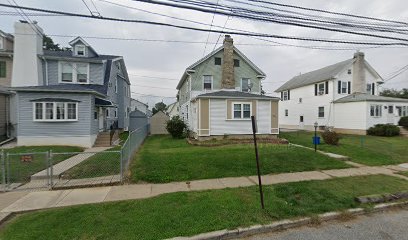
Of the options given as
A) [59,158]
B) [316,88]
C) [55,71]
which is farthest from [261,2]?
[316,88]

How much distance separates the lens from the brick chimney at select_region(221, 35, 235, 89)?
20969mm

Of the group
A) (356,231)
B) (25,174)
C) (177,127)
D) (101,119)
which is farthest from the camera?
(177,127)

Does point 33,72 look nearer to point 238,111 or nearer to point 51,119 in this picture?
point 51,119

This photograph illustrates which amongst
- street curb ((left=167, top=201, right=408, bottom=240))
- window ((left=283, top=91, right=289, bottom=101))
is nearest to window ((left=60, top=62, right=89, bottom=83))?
street curb ((left=167, top=201, right=408, bottom=240))

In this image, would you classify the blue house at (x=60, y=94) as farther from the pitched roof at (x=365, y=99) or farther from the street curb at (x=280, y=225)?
the pitched roof at (x=365, y=99)

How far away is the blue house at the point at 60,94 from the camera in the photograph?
1385 cm

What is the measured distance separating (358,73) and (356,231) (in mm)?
27656

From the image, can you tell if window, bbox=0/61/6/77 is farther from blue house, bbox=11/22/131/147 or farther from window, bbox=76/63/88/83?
window, bbox=76/63/88/83

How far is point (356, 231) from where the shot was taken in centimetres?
434

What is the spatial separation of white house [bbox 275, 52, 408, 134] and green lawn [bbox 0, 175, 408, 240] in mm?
19696

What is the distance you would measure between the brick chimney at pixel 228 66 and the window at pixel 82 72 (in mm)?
12183

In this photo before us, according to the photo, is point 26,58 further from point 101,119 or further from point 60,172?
point 60,172

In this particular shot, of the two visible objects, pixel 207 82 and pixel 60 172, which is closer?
pixel 60 172

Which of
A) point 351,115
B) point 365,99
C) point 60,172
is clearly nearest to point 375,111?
point 365,99
